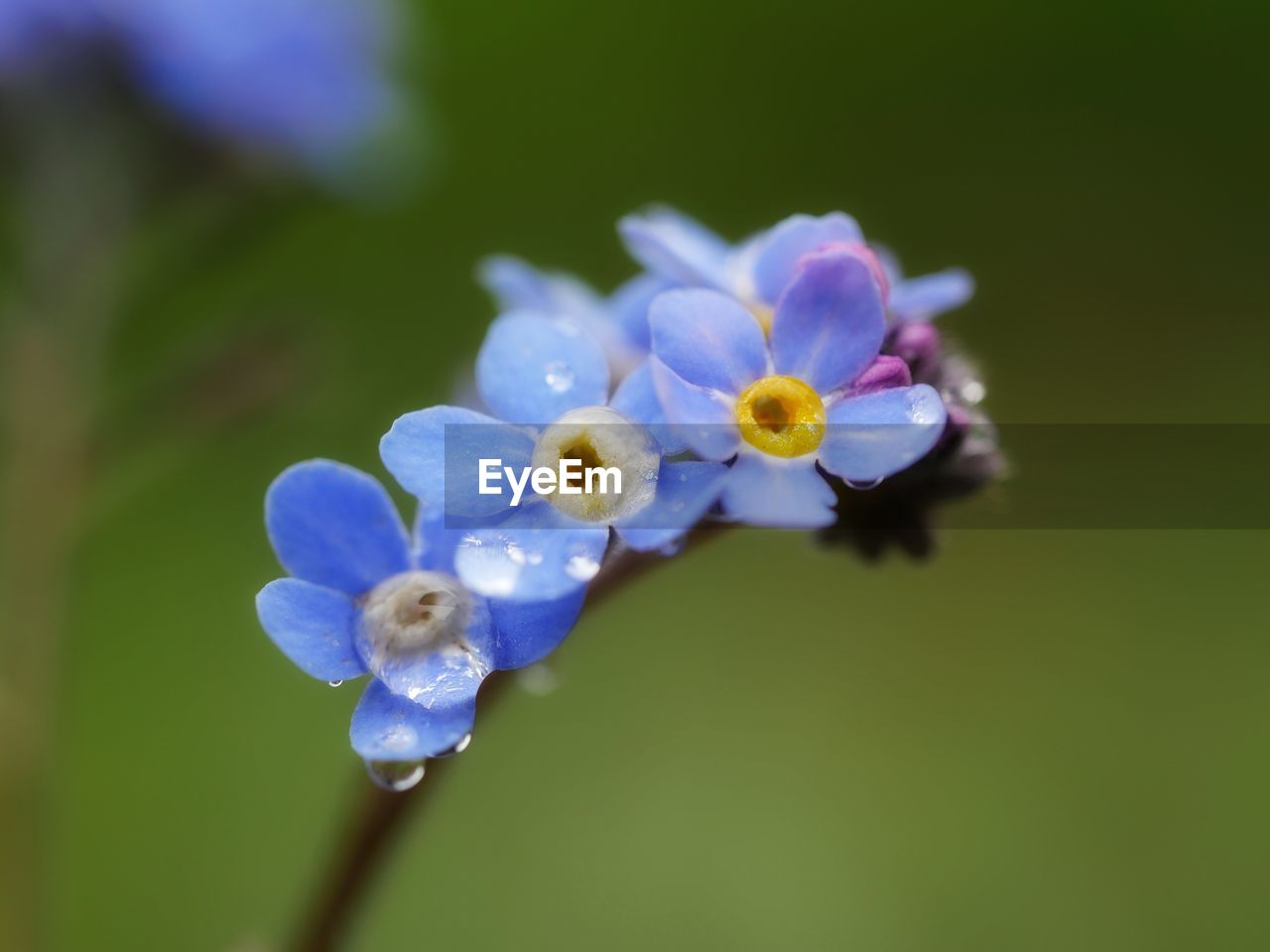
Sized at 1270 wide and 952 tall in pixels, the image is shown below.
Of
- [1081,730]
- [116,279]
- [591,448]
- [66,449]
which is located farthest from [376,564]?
[1081,730]

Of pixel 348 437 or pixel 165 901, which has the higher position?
pixel 348 437

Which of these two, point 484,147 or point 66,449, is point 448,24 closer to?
point 484,147

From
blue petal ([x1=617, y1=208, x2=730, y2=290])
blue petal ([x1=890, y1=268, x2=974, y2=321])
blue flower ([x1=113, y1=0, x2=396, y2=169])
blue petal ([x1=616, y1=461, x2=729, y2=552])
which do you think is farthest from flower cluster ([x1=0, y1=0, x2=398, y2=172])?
blue petal ([x1=616, y1=461, x2=729, y2=552])

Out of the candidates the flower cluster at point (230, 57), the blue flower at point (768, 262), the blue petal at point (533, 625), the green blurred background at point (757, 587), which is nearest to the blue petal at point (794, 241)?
the blue flower at point (768, 262)

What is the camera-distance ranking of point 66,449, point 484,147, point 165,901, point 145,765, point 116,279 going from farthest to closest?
point 484,147
point 145,765
point 165,901
point 116,279
point 66,449

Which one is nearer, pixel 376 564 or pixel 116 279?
pixel 376 564

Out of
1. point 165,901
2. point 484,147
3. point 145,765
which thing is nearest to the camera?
point 165,901

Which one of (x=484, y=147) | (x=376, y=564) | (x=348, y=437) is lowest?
(x=376, y=564)

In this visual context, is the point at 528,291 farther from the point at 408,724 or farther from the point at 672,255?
the point at 408,724
